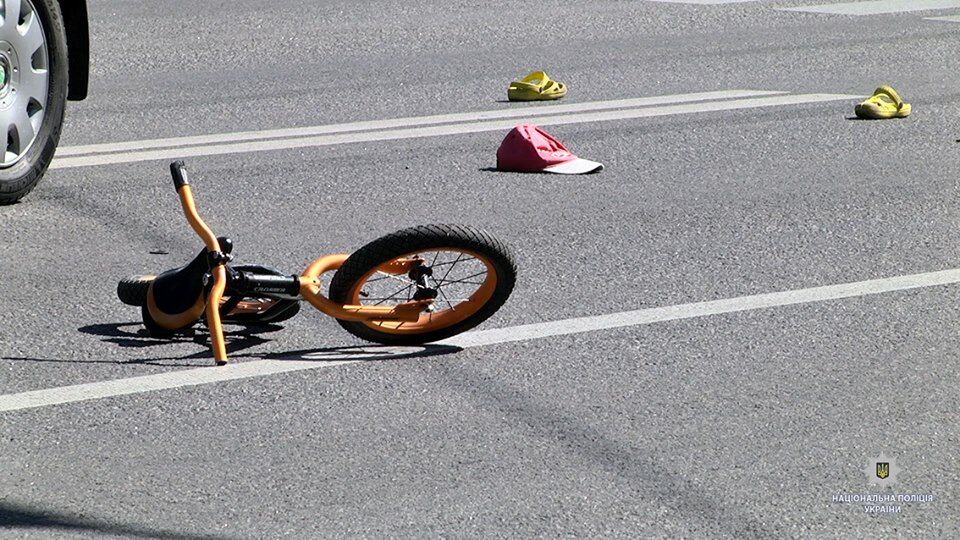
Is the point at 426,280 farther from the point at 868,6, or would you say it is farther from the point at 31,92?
the point at 868,6

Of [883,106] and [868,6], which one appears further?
[868,6]

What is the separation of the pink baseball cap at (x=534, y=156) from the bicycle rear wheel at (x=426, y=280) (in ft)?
8.24

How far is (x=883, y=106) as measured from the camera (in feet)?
30.9

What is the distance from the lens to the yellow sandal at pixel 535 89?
9703mm

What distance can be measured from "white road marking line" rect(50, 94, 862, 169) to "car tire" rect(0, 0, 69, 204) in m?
0.66

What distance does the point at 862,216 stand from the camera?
23.2 ft

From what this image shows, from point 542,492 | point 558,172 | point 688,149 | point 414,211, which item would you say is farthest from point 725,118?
point 542,492

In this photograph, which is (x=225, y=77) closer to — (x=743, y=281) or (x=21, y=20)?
(x=21, y=20)

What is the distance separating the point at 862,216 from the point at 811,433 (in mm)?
2771

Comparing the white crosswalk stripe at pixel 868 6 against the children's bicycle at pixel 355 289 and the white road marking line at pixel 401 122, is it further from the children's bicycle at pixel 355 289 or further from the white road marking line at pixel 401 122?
the children's bicycle at pixel 355 289

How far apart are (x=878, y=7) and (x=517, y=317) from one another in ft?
31.6

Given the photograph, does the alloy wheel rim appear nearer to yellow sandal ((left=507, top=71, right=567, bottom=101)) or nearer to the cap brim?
the cap brim

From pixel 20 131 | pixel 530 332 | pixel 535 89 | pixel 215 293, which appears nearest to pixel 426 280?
pixel 530 332

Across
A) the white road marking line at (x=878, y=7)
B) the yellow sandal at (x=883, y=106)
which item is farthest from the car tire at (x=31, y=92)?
the white road marking line at (x=878, y=7)
